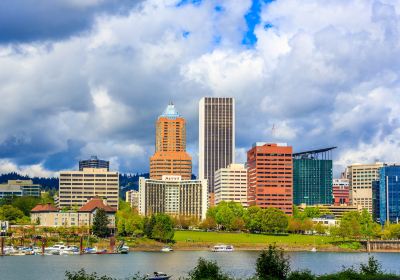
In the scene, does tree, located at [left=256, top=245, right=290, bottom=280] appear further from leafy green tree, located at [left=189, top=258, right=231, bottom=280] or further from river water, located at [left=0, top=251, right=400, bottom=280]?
river water, located at [left=0, top=251, right=400, bottom=280]

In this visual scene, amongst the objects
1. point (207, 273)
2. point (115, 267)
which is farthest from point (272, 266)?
point (115, 267)

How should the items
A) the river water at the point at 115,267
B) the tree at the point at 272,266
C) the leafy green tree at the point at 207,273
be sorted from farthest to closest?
the river water at the point at 115,267
the tree at the point at 272,266
the leafy green tree at the point at 207,273

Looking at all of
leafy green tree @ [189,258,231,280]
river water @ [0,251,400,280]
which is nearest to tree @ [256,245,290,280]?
leafy green tree @ [189,258,231,280]

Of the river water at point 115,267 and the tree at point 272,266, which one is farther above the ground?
the tree at point 272,266

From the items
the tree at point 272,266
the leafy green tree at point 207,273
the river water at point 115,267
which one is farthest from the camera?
the river water at point 115,267

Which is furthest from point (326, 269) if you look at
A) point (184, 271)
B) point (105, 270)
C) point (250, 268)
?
point (105, 270)

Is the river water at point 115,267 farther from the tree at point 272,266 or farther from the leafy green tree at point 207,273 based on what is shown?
the leafy green tree at point 207,273

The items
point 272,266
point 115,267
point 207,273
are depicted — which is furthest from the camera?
point 115,267

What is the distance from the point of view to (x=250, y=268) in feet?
504

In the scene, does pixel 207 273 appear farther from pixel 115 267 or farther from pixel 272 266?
pixel 115 267

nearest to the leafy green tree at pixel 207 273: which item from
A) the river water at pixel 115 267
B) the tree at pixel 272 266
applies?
the tree at pixel 272 266

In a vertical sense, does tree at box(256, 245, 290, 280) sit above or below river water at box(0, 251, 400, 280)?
above

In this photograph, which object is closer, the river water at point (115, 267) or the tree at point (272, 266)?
the tree at point (272, 266)

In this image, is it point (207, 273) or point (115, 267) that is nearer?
point (207, 273)
